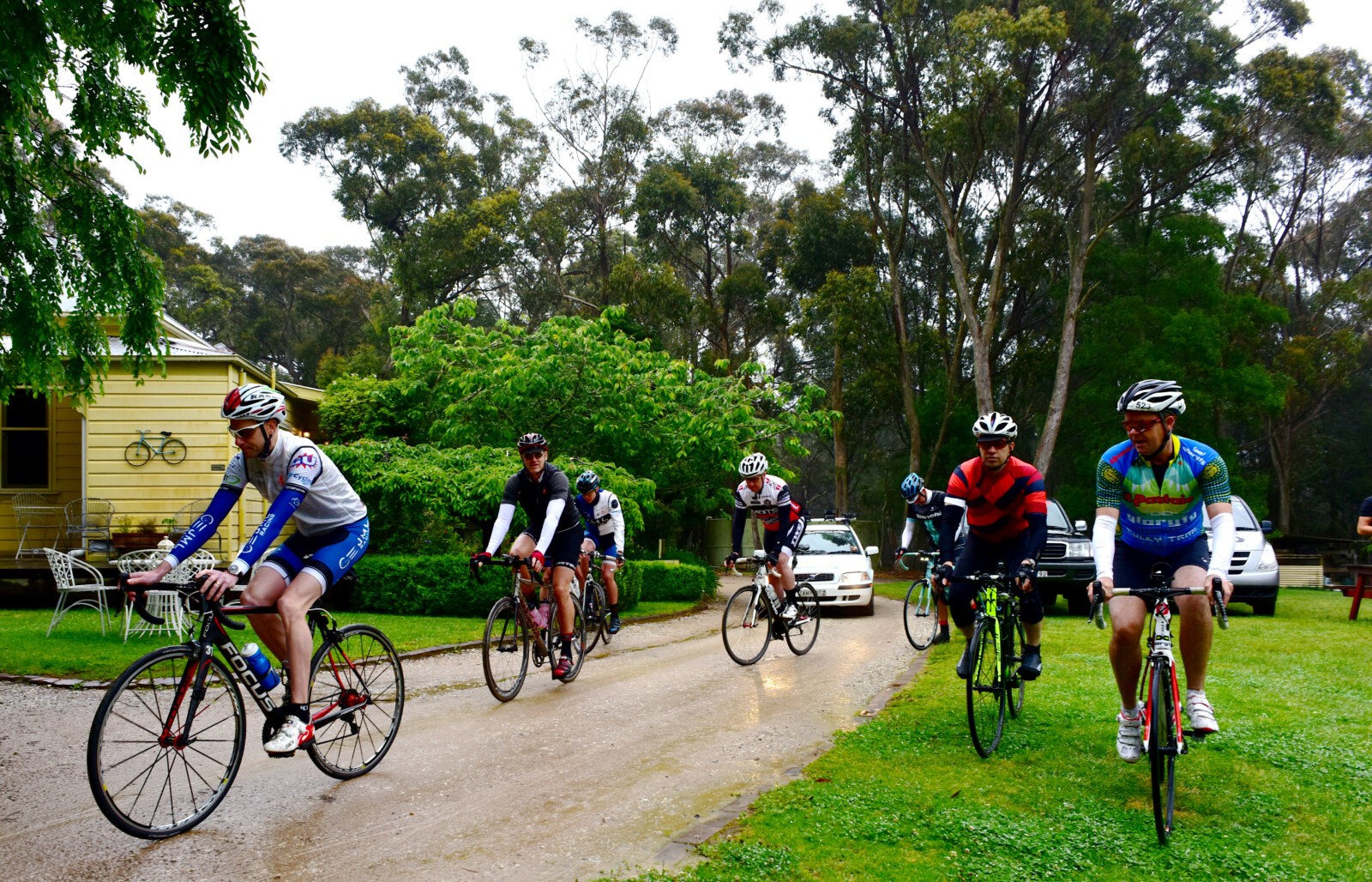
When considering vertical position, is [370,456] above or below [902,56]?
below

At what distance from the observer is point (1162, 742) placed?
4961 millimetres

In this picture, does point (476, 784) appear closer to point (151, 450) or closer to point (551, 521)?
point (551, 521)

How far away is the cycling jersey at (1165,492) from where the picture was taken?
5.45 m

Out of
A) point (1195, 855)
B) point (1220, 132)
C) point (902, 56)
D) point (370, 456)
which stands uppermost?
point (902, 56)

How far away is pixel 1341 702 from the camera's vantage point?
7902 millimetres

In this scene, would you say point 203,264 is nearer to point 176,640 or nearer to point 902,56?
point 902,56

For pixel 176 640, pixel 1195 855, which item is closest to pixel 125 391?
pixel 176 640

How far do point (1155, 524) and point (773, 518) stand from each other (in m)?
5.59

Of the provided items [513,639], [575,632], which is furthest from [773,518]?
[513,639]

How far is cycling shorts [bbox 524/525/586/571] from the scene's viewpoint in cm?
920

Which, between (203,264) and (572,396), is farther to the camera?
(203,264)

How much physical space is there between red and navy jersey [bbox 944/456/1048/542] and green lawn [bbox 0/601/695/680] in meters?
6.13

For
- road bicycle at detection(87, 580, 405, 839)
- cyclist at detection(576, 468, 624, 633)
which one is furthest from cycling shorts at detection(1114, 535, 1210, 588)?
cyclist at detection(576, 468, 624, 633)

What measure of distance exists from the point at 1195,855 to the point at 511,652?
5660 millimetres
